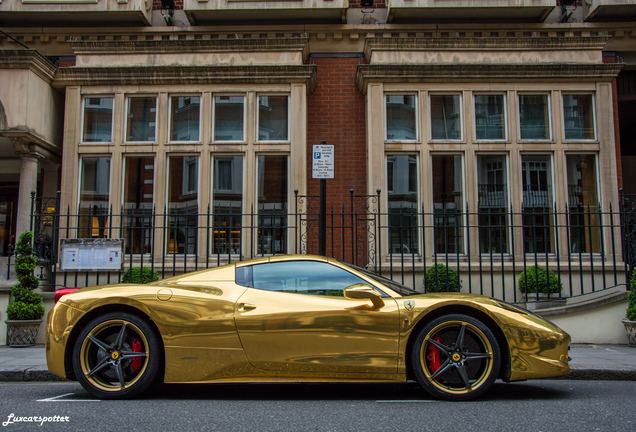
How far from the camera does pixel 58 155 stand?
11648mm

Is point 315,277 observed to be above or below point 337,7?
below

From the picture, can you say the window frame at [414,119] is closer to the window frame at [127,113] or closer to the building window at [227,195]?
the building window at [227,195]

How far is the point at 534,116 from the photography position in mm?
11203

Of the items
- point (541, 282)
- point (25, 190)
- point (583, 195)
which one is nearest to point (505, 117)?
point (583, 195)

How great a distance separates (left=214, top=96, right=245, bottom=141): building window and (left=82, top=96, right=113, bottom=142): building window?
2.15 meters

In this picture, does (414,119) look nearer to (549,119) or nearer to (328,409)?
(549,119)

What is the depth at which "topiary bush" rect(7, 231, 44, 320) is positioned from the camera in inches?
335

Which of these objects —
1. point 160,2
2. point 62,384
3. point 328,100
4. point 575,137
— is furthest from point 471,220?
point 160,2

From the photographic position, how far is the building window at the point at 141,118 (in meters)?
11.3

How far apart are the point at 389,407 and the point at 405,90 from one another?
25.0 ft

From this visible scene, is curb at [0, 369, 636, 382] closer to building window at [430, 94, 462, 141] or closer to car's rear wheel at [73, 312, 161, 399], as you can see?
car's rear wheel at [73, 312, 161, 399]

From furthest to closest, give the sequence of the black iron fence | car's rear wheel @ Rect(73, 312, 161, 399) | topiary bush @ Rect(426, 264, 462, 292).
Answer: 1. the black iron fence
2. topiary bush @ Rect(426, 264, 462, 292)
3. car's rear wheel @ Rect(73, 312, 161, 399)

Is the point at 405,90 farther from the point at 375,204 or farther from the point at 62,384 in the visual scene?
the point at 62,384

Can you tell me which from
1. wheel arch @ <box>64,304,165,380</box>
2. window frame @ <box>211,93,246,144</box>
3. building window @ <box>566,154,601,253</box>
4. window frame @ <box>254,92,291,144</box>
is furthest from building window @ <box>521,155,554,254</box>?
wheel arch @ <box>64,304,165,380</box>
